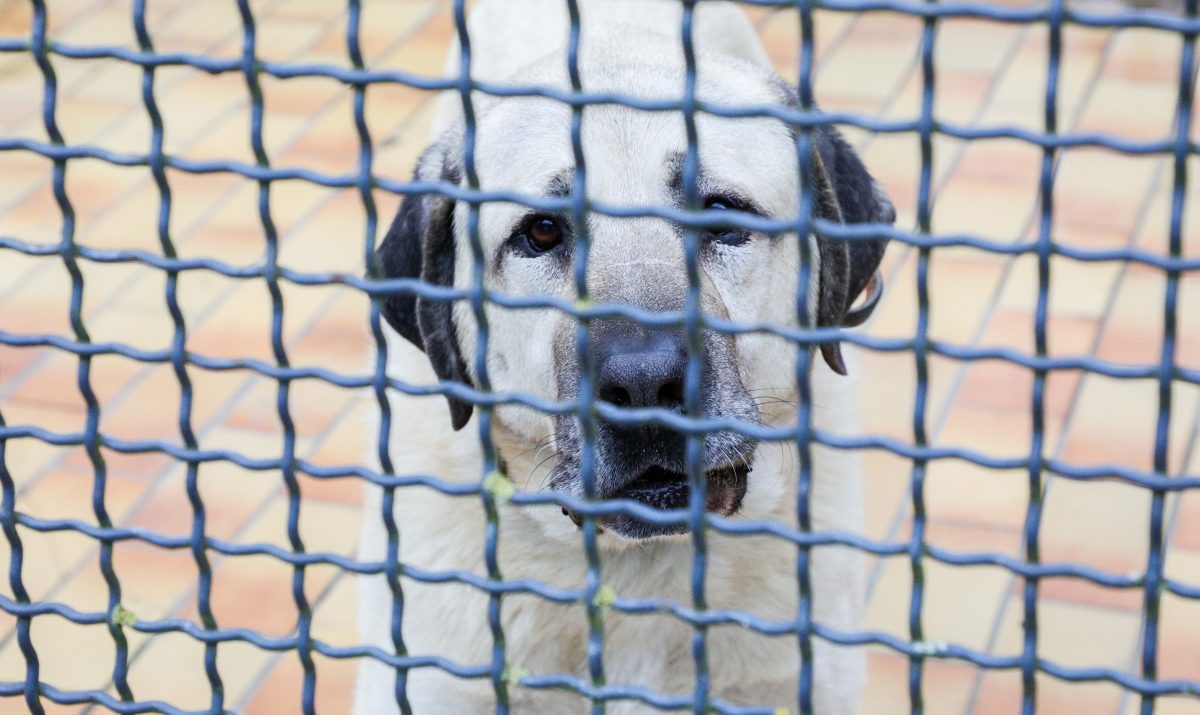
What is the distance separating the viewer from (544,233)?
9.21ft

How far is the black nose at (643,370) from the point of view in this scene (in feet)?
7.40

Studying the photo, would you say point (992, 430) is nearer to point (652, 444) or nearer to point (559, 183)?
point (559, 183)

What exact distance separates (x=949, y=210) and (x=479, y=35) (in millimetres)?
1704

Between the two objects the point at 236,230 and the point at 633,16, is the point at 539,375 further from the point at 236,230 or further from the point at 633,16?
the point at 236,230

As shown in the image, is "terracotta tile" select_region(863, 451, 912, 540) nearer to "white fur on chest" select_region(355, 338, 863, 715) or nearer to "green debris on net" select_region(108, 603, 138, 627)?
"white fur on chest" select_region(355, 338, 863, 715)

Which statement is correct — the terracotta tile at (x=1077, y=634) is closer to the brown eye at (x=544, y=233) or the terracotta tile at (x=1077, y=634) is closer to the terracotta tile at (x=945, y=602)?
the terracotta tile at (x=945, y=602)

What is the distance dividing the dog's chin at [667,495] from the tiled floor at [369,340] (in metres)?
0.97

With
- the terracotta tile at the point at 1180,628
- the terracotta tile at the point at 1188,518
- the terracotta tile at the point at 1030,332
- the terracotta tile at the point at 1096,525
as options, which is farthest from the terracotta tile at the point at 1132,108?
the terracotta tile at the point at 1180,628

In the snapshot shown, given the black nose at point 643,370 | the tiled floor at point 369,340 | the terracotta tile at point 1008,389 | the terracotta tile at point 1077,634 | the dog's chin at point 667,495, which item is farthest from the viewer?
the terracotta tile at point 1008,389

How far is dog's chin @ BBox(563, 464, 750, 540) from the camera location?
2.42 meters

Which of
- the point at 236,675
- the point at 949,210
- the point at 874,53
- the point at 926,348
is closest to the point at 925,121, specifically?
the point at 926,348

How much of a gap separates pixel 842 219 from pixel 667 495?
67cm

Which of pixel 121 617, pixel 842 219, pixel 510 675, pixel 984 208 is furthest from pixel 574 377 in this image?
pixel 984 208

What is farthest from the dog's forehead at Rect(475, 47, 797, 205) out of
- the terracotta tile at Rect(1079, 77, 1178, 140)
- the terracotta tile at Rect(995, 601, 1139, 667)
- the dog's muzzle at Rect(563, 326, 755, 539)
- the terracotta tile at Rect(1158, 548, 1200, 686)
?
the terracotta tile at Rect(1079, 77, 1178, 140)
